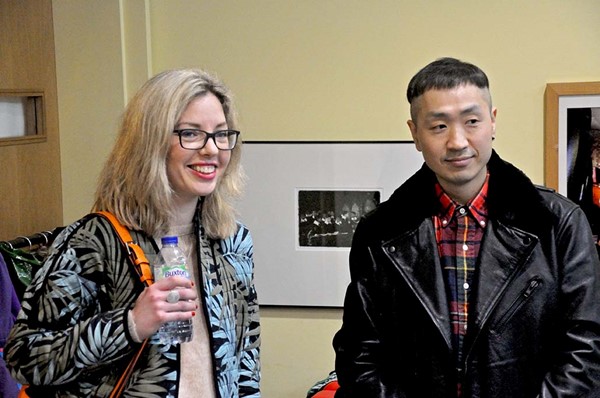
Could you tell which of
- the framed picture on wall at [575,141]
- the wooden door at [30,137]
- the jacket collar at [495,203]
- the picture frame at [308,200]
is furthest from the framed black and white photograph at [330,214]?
the jacket collar at [495,203]

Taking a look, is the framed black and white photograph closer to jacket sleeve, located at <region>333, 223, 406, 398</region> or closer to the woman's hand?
jacket sleeve, located at <region>333, 223, 406, 398</region>

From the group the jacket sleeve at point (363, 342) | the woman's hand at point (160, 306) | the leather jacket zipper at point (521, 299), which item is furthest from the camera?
the jacket sleeve at point (363, 342)

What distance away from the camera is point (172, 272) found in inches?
73.8

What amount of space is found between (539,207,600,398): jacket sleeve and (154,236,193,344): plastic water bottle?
808 mm

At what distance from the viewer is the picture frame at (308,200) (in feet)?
13.1

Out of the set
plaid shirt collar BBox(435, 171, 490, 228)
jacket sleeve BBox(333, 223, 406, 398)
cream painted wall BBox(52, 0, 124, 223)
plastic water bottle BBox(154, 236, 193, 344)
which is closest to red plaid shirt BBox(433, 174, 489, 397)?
plaid shirt collar BBox(435, 171, 490, 228)

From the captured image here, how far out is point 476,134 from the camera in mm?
2029

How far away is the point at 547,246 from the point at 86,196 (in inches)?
108

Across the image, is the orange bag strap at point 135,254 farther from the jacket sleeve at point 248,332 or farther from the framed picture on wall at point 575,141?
the framed picture on wall at point 575,141

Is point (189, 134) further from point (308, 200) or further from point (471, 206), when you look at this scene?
point (308, 200)

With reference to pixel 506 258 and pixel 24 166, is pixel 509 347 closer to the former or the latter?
pixel 506 258

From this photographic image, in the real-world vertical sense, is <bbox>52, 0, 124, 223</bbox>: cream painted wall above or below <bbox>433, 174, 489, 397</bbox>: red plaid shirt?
above

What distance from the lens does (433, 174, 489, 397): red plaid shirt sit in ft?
6.75

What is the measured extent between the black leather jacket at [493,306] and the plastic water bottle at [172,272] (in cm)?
45
